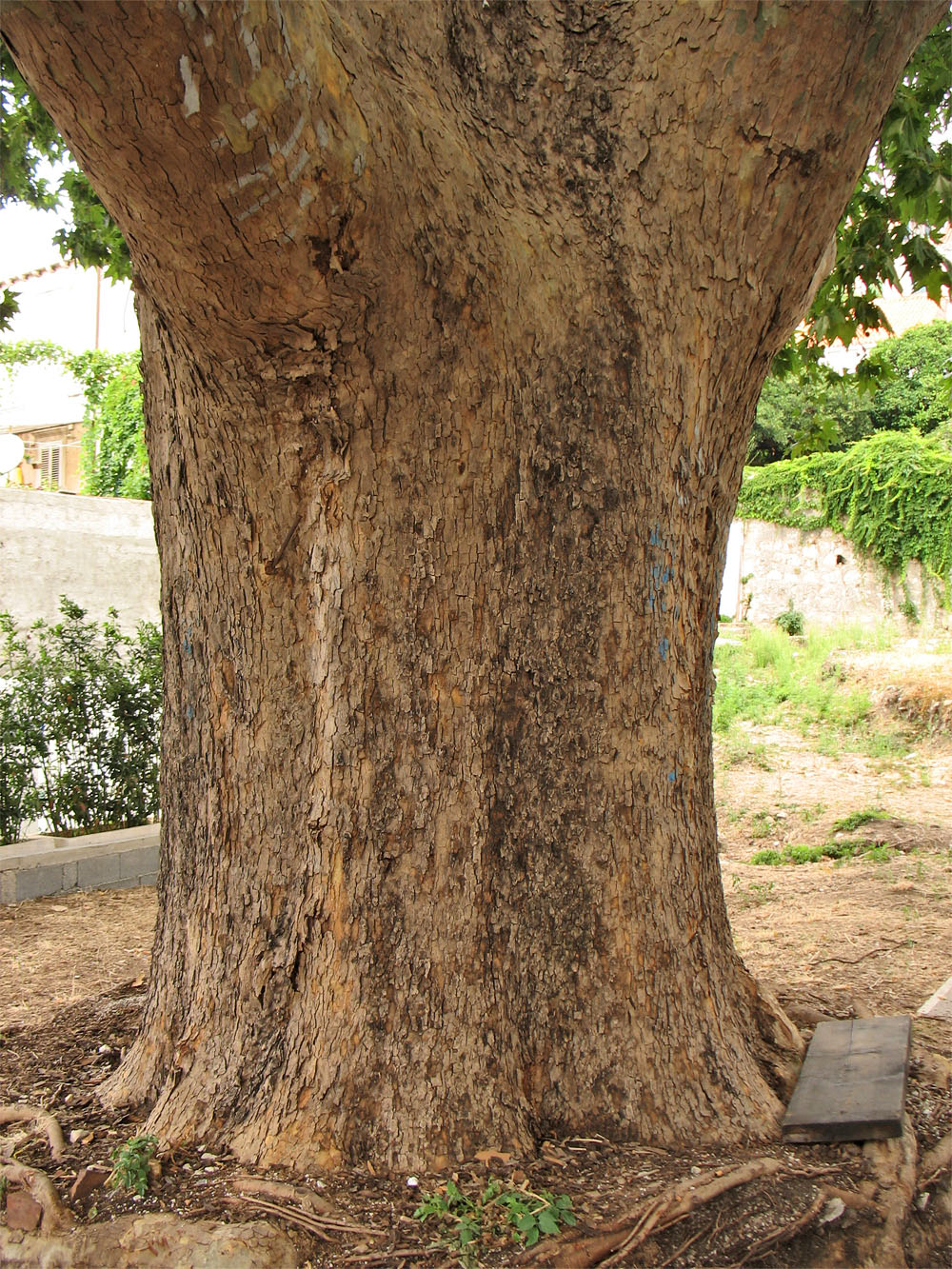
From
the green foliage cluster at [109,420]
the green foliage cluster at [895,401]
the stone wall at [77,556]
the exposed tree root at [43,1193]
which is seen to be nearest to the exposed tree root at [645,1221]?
the exposed tree root at [43,1193]

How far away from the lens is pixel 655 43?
2.65 m

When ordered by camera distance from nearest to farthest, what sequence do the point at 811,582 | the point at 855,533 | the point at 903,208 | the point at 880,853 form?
the point at 903,208, the point at 880,853, the point at 855,533, the point at 811,582

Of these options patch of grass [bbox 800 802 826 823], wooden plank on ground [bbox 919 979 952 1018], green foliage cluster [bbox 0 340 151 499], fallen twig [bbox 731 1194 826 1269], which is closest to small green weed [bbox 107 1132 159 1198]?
fallen twig [bbox 731 1194 826 1269]

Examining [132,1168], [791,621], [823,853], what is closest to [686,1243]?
[132,1168]

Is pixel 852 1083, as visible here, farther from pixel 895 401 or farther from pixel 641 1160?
pixel 895 401

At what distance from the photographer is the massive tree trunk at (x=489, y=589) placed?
251 cm

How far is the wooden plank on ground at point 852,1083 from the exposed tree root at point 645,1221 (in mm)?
306

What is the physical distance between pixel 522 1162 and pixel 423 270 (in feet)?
7.22

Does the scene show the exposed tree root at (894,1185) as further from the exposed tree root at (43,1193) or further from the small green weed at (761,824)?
the small green weed at (761,824)

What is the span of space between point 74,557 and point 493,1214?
10810mm

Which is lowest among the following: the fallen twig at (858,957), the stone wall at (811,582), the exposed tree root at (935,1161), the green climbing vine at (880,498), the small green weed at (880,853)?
the small green weed at (880,853)

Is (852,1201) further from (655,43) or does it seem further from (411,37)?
(411,37)

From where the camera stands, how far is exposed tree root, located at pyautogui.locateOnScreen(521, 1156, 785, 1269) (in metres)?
2.21

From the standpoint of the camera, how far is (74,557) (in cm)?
1175
